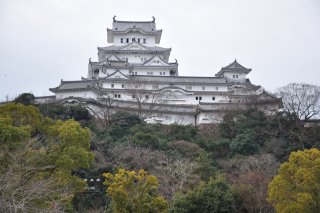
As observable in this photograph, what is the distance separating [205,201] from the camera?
19.7m

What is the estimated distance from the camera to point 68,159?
62.8 ft

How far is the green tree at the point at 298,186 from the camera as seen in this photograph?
17.3m

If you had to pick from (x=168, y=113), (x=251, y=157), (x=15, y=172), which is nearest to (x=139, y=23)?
(x=168, y=113)

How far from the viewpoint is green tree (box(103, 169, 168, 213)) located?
1727 centimetres

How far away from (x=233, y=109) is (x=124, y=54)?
18348 mm

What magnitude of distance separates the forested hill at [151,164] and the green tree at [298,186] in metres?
0.04

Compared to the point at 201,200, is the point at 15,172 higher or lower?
higher

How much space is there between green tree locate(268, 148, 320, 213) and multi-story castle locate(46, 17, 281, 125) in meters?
17.8

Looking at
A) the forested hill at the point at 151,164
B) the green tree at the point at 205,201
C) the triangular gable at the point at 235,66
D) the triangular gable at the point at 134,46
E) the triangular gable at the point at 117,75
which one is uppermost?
the triangular gable at the point at 134,46

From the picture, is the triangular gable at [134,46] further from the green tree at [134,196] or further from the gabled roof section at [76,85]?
the green tree at [134,196]

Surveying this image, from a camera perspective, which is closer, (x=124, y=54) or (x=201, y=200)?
(x=201, y=200)

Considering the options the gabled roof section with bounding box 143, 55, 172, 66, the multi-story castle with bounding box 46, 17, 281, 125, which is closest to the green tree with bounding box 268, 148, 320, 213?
the multi-story castle with bounding box 46, 17, 281, 125

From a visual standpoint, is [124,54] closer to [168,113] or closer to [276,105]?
[168,113]

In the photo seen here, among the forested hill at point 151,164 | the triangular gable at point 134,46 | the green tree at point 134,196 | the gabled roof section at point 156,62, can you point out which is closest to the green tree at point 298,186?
the forested hill at point 151,164
